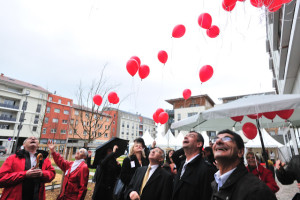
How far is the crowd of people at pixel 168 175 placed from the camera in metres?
1.49

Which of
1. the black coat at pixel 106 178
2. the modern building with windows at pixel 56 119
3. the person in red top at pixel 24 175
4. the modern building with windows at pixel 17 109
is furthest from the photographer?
the modern building with windows at pixel 56 119

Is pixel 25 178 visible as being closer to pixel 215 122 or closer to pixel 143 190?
pixel 143 190

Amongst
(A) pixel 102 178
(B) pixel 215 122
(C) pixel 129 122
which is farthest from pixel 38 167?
(C) pixel 129 122

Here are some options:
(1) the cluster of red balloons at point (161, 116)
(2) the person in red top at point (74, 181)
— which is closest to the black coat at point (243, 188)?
(2) the person in red top at point (74, 181)

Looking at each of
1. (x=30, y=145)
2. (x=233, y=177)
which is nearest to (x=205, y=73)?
(x=233, y=177)

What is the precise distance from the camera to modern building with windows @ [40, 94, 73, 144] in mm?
38378

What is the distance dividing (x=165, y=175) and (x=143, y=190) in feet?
1.25

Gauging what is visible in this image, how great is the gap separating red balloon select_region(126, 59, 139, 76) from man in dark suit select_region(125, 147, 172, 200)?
3322mm

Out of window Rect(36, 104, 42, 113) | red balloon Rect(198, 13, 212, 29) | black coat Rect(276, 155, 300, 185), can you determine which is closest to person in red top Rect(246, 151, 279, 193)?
black coat Rect(276, 155, 300, 185)

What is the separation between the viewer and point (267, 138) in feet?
50.9

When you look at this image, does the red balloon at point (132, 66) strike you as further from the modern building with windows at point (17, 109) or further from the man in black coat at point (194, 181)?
the modern building with windows at point (17, 109)

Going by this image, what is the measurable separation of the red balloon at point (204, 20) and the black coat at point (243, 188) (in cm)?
369

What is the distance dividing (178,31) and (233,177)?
4436 millimetres

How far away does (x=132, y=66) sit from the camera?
5.37 meters
